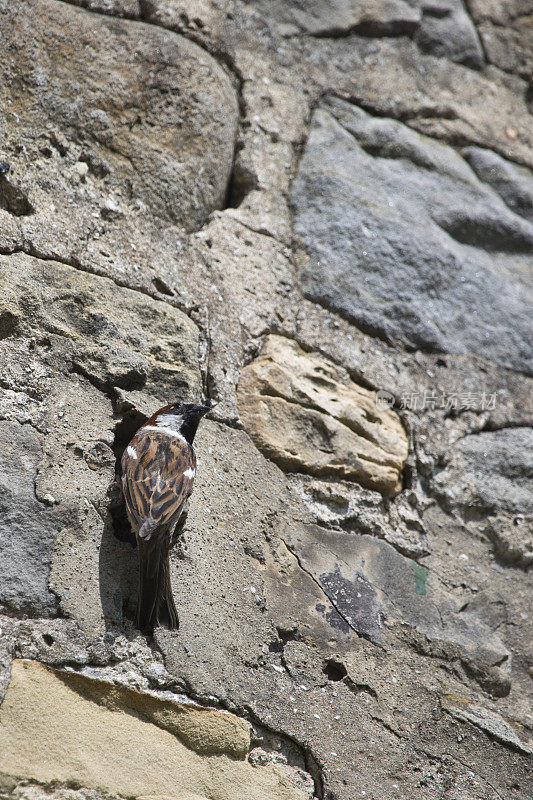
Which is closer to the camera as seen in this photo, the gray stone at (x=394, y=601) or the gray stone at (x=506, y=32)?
the gray stone at (x=394, y=601)

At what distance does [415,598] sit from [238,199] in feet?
5.70

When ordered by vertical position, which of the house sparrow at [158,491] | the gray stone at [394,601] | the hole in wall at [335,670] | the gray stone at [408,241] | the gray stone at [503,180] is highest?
the gray stone at [503,180]

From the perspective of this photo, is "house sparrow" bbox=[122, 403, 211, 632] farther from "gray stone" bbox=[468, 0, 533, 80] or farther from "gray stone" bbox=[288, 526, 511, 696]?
"gray stone" bbox=[468, 0, 533, 80]

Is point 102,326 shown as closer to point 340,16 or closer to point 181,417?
point 181,417

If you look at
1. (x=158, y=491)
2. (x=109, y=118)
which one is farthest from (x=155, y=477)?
(x=109, y=118)

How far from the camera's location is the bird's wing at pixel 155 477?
6.48 ft

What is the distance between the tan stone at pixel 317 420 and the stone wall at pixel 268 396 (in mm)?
11

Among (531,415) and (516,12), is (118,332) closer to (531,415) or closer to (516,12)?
(531,415)

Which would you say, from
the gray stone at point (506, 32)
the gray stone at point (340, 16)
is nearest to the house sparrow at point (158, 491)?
the gray stone at point (340, 16)

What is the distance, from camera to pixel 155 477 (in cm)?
208

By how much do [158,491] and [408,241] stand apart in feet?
5.60

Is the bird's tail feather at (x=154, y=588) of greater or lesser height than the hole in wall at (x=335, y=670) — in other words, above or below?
Result: above

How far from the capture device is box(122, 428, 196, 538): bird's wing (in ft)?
6.48

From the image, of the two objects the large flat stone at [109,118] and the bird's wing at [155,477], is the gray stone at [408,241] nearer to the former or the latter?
the large flat stone at [109,118]
